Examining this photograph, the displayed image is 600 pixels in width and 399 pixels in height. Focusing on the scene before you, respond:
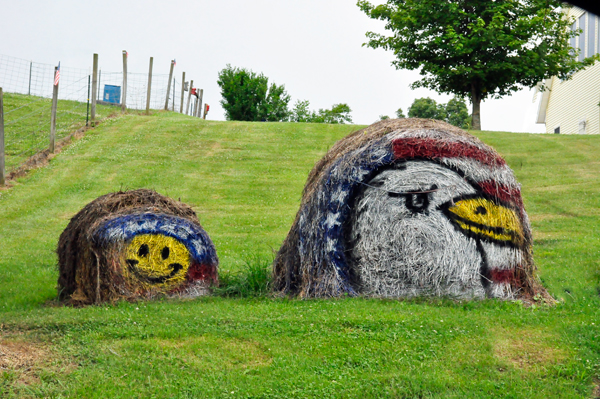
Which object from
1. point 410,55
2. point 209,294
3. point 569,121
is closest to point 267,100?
point 410,55

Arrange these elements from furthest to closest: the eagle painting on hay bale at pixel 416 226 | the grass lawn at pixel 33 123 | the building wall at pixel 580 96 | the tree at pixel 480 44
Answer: the building wall at pixel 580 96, the tree at pixel 480 44, the grass lawn at pixel 33 123, the eagle painting on hay bale at pixel 416 226

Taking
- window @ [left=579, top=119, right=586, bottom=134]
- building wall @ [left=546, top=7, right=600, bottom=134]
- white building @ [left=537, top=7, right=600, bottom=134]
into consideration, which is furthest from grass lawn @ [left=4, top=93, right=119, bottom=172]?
window @ [left=579, top=119, right=586, bottom=134]

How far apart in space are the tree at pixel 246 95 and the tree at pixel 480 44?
15.0m

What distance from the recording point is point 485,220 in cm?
805

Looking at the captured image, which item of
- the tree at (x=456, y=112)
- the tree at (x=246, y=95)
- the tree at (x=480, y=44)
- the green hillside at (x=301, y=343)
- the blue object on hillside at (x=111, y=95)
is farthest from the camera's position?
the tree at (x=456, y=112)

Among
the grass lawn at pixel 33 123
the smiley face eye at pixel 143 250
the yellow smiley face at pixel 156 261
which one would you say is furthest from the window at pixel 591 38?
the smiley face eye at pixel 143 250

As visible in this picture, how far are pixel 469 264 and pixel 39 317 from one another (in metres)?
5.45

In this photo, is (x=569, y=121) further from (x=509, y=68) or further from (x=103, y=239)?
(x=103, y=239)

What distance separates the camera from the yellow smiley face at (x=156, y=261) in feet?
26.6

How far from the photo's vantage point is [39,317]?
23.1 feet

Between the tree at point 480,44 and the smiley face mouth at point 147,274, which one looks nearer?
the smiley face mouth at point 147,274

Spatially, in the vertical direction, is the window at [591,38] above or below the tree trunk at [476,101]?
above

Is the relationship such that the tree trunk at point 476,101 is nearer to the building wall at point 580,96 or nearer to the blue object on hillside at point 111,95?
the building wall at point 580,96

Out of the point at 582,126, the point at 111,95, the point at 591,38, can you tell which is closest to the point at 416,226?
the point at 582,126
